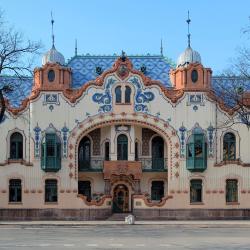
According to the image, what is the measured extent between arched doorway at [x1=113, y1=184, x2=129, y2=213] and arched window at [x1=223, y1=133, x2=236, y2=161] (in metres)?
8.04

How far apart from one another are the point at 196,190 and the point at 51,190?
1073 centimetres

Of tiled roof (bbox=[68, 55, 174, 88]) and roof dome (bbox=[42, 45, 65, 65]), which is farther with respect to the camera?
tiled roof (bbox=[68, 55, 174, 88])

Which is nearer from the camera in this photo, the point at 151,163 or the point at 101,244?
the point at 101,244

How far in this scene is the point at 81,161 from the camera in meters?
51.1

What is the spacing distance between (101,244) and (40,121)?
81.6 ft

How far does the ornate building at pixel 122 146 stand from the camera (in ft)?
161

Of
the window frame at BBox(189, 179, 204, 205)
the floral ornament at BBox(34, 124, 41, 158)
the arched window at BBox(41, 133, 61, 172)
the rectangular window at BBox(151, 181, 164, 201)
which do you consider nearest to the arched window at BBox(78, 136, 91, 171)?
the arched window at BBox(41, 133, 61, 172)

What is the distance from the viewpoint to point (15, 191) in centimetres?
4938

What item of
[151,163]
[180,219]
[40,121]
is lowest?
[180,219]

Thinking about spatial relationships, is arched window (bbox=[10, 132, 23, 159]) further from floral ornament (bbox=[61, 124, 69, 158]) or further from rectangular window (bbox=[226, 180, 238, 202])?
rectangular window (bbox=[226, 180, 238, 202])

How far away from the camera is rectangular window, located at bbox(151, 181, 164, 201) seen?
5175 cm

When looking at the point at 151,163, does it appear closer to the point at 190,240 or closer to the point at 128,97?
the point at 128,97

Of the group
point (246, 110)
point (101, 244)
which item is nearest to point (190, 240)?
point (101, 244)

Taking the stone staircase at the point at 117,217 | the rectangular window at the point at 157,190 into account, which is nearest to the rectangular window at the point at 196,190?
the rectangular window at the point at 157,190
